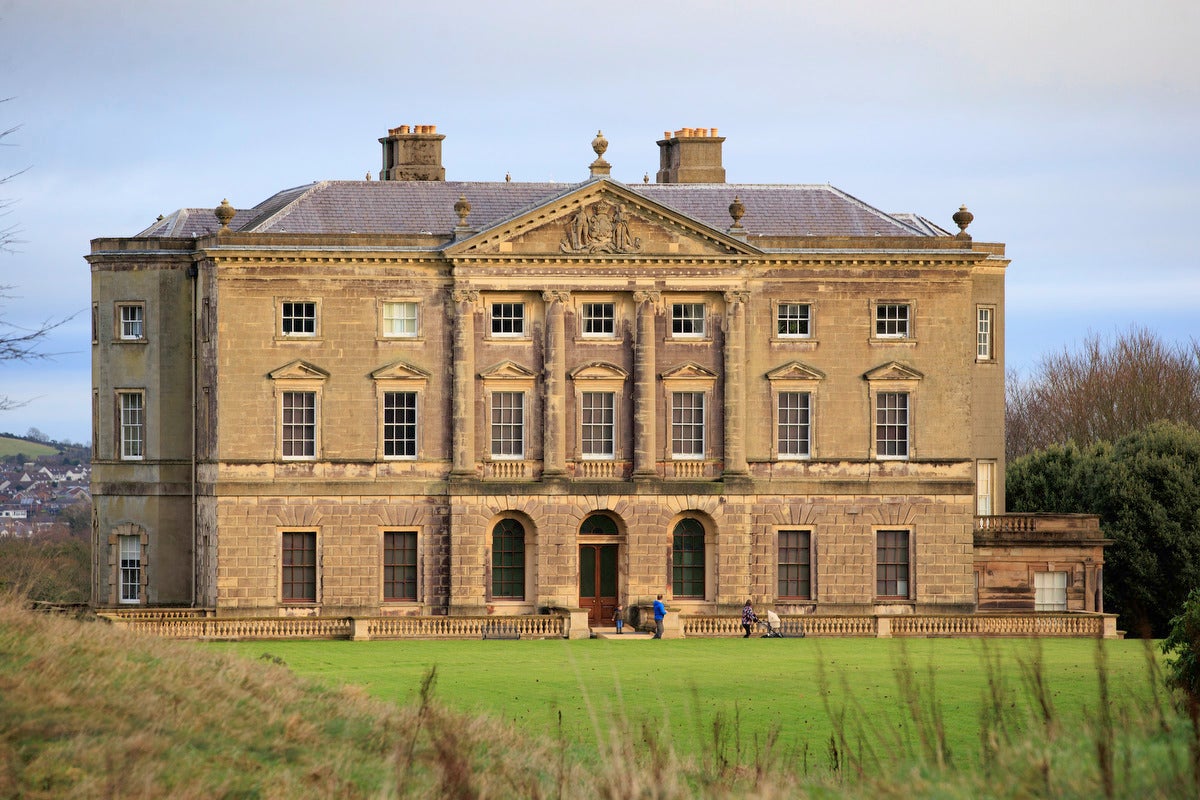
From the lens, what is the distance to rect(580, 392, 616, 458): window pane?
167 feet

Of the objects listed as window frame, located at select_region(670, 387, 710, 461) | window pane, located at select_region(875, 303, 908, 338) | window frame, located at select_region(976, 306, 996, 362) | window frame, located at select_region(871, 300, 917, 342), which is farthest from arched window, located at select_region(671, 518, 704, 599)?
window frame, located at select_region(976, 306, 996, 362)

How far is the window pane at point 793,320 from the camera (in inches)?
2015

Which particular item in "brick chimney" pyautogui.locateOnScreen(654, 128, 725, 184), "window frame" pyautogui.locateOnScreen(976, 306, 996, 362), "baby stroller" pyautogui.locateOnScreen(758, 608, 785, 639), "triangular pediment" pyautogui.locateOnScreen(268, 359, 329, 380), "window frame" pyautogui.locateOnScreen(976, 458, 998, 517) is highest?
"brick chimney" pyautogui.locateOnScreen(654, 128, 725, 184)

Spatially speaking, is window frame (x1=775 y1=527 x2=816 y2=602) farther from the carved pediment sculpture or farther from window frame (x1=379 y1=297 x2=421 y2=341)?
window frame (x1=379 y1=297 x2=421 y2=341)

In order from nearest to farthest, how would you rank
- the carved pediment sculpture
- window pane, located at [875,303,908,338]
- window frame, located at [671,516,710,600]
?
the carved pediment sculpture
window frame, located at [671,516,710,600]
window pane, located at [875,303,908,338]

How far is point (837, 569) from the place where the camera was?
167 feet

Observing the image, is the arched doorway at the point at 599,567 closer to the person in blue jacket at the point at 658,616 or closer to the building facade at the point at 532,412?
the building facade at the point at 532,412

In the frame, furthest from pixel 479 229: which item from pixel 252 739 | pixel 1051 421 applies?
pixel 1051 421

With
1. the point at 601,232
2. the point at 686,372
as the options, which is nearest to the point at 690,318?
the point at 686,372

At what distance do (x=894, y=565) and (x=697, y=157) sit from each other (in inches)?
557

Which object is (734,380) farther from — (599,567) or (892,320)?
(599,567)

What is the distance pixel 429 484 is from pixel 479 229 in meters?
7.26

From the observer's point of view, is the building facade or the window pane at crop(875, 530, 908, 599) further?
the window pane at crop(875, 530, 908, 599)

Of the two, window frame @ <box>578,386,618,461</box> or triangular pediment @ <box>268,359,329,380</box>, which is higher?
triangular pediment @ <box>268,359,329,380</box>
